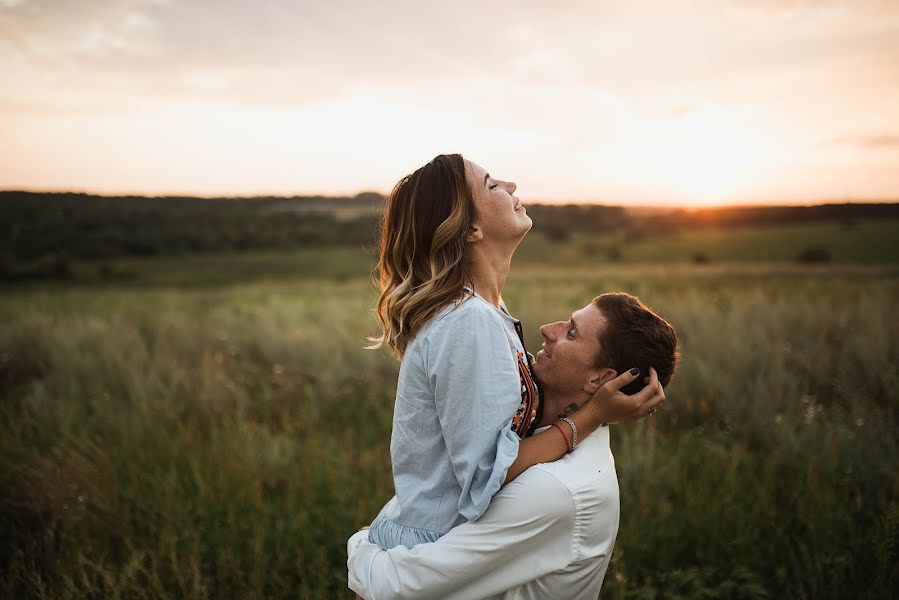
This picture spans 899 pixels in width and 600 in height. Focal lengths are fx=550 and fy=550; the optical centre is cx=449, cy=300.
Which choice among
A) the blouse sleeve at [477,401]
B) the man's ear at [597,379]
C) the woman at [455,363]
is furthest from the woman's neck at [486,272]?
the man's ear at [597,379]

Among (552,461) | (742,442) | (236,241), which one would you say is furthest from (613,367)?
(236,241)

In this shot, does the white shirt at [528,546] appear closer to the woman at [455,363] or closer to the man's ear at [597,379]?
the woman at [455,363]

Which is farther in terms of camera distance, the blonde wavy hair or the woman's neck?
the woman's neck

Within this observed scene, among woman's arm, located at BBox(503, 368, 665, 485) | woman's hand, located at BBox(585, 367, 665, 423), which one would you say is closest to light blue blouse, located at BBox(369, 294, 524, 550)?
woman's arm, located at BBox(503, 368, 665, 485)

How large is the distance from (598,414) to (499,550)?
62cm

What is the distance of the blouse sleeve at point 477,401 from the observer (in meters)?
1.87

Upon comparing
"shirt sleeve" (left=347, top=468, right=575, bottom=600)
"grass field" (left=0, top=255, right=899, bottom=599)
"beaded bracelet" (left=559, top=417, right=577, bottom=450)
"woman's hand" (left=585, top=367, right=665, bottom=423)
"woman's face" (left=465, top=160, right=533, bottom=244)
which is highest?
"woman's face" (left=465, top=160, right=533, bottom=244)

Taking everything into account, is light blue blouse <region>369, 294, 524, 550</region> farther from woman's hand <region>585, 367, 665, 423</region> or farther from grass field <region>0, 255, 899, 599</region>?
grass field <region>0, 255, 899, 599</region>

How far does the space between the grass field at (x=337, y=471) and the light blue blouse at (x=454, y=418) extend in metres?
1.48

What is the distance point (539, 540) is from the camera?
195 centimetres

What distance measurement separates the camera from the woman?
1893mm

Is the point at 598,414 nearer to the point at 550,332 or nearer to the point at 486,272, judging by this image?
the point at 550,332

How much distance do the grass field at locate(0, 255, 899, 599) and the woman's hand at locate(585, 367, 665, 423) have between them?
4.63 feet

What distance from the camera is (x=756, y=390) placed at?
515 centimetres
